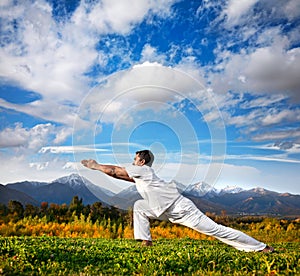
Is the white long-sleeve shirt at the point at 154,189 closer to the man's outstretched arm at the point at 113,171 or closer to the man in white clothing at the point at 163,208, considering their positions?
the man in white clothing at the point at 163,208

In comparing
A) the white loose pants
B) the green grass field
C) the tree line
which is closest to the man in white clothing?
the white loose pants

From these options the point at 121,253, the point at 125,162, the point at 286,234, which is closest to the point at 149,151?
the point at 125,162

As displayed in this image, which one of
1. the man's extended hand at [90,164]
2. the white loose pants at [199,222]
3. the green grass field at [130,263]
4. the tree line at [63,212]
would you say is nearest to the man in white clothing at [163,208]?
the white loose pants at [199,222]

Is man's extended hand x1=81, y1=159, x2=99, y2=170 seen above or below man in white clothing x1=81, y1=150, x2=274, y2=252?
above

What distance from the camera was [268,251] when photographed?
24.5 ft

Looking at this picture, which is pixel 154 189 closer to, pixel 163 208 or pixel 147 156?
pixel 163 208

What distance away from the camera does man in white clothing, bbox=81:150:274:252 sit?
24.2ft

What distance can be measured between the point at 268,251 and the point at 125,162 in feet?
10.4

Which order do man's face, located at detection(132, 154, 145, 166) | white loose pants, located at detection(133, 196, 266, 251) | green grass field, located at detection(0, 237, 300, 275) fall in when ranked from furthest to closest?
man's face, located at detection(132, 154, 145, 166) < white loose pants, located at detection(133, 196, 266, 251) < green grass field, located at detection(0, 237, 300, 275)

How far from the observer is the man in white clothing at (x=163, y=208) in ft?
24.2

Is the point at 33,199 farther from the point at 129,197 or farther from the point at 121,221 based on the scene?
the point at 129,197

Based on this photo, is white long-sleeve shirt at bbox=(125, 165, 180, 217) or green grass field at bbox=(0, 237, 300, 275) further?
white long-sleeve shirt at bbox=(125, 165, 180, 217)

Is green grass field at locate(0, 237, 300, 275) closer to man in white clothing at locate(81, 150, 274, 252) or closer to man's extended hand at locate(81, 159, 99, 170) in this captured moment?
man in white clothing at locate(81, 150, 274, 252)

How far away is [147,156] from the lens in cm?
792
